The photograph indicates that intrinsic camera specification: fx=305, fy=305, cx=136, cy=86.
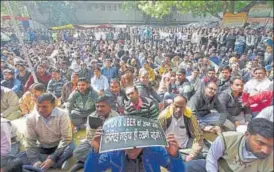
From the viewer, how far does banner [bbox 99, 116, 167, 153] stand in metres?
2.06

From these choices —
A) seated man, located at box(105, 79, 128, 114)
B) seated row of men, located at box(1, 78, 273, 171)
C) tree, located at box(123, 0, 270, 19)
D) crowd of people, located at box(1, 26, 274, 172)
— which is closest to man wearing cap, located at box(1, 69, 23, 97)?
crowd of people, located at box(1, 26, 274, 172)

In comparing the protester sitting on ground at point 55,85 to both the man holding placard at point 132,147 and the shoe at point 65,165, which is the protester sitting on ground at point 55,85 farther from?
the man holding placard at point 132,147

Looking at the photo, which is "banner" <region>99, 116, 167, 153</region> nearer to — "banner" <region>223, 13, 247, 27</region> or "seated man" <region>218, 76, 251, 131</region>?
"seated man" <region>218, 76, 251, 131</region>

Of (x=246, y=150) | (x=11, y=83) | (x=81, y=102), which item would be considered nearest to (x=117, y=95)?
(x=81, y=102)

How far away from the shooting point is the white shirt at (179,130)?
145 inches

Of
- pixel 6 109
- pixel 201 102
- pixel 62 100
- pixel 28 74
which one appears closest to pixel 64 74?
pixel 28 74

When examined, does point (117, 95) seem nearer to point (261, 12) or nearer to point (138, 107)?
point (138, 107)

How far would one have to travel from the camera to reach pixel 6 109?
4.96m

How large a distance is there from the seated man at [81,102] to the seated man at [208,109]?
5.30 ft

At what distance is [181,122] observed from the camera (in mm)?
3699

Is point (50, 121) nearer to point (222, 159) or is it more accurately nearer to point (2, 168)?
point (2, 168)

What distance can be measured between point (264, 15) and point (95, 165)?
29863 mm

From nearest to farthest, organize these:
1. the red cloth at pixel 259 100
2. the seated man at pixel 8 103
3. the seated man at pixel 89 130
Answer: the seated man at pixel 89 130 < the red cloth at pixel 259 100 < the seated man at pixel 8 103

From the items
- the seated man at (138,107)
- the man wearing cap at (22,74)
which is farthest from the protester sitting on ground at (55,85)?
the seated man at (138,107)
